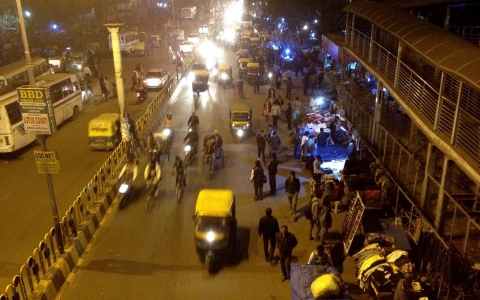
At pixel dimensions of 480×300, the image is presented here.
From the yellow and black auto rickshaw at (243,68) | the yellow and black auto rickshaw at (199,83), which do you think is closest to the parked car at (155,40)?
the yellow and black auto rickshaw at (243,68)

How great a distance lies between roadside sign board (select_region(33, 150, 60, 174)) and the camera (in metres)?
10.1

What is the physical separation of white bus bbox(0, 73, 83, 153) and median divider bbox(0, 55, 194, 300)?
4213 millimetres

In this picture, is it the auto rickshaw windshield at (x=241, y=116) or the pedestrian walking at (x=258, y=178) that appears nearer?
the pedestrian walking at (x=258, y=178)

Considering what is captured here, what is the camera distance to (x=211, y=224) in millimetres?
10938

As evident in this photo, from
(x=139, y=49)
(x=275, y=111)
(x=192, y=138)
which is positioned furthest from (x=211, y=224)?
(x=139, y=49)

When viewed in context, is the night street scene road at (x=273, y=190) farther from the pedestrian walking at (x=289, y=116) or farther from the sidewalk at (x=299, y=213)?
the pedestrian walking at (x=289, y=116)

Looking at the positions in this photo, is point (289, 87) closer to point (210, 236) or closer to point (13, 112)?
point (13, 112)

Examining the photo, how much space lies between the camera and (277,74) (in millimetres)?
32781

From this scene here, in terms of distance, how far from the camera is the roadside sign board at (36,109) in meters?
9.82

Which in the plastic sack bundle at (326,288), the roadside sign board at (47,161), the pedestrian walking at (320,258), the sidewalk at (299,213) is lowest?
the sidewalk at (299,213)

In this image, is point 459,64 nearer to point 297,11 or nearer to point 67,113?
point 67,113

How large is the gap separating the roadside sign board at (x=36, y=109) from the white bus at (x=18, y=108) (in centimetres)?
546

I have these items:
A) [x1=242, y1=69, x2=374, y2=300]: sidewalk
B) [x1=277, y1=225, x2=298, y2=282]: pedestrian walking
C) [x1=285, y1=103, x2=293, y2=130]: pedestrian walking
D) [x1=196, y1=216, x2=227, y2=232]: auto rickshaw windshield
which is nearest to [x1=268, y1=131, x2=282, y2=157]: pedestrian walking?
[x1=242, y1=69, x2=374, y2=300]: sidewalk

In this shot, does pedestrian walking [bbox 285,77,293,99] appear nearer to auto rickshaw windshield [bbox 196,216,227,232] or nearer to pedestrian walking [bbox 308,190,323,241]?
pedestrian walking [bbox 308,190,323,241]
